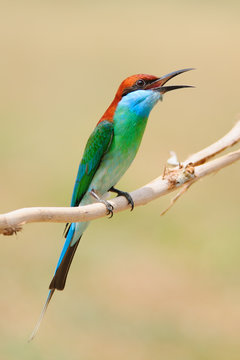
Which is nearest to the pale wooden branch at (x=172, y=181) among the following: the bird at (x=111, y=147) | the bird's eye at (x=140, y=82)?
the bird at (x=111, y=147)

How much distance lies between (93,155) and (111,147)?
0.05m

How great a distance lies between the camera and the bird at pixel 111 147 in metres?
1.35

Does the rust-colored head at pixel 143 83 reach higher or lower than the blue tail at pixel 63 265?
higher

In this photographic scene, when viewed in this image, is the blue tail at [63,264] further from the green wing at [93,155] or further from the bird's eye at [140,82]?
the bird's eye at [140,82]

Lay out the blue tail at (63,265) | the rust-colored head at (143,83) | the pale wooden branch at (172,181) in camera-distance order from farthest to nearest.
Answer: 1. the blue tail at (63,265)
2. the rust-colored head at (143,83)
3. the pale wooden branch at (172,181)

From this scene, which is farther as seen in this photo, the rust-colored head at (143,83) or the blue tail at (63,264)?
the blue tail at (63,264)

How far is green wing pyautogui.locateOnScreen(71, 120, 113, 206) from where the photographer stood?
1475 mm

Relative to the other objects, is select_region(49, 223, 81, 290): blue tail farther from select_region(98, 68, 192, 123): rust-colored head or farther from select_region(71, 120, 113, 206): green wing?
select_region(98, 68, 192, 123): rust-colored head

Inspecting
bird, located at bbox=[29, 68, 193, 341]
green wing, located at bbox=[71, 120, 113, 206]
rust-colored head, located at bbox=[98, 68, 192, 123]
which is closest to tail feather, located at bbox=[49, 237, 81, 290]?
bird, located at bbox=[29, 68, 193, 341]

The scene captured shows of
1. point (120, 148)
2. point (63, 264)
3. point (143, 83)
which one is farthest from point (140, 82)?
point (63, 264)

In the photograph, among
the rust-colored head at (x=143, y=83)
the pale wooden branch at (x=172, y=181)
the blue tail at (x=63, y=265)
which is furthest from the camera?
the blue tail at (x=63, y=265)

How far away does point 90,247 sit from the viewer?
3424 millimetres

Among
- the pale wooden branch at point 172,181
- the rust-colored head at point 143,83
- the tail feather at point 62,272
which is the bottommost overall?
the tail feather at point 62,272

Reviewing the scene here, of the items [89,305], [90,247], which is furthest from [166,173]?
[90,247]
